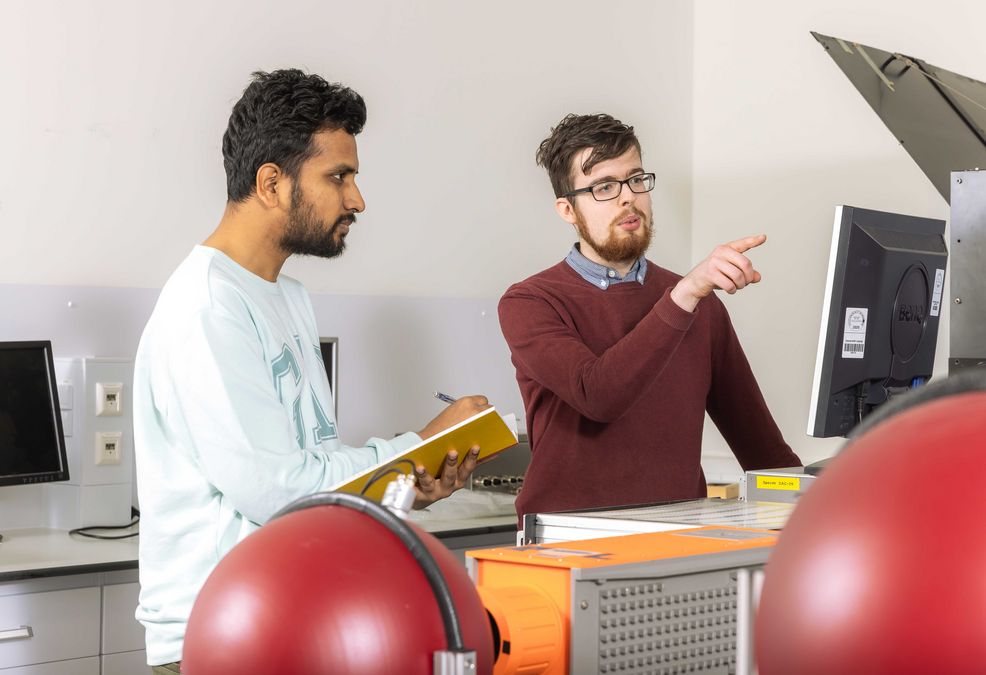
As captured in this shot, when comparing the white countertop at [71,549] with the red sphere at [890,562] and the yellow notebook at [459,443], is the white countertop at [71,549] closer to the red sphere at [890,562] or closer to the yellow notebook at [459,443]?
the yellow notebook at [459,443]

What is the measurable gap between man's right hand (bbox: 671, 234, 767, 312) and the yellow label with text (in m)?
0.29

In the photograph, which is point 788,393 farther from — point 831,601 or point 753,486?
point 831,601

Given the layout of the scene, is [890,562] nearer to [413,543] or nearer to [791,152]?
[413,543]

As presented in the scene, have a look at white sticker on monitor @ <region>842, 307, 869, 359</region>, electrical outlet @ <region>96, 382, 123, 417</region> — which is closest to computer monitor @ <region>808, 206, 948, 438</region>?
white sticker on monitor @ <region>842, 307, 869, 359</region>

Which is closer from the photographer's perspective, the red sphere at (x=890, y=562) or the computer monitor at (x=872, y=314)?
the red sphere at (x=890, y=562)

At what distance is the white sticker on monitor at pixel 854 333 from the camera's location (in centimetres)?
180

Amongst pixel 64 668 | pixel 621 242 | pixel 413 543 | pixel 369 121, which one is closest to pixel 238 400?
pixel 413 543

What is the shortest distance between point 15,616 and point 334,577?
1.73m

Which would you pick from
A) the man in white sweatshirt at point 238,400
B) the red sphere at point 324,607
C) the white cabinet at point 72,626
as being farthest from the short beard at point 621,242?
the red sphere at point 324,607

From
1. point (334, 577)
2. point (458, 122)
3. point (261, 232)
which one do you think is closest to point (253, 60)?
point (458, 122)

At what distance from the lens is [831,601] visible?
1.92 ft

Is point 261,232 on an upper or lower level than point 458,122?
lower

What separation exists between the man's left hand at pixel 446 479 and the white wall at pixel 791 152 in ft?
7.06

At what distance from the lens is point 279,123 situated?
1767 mm
